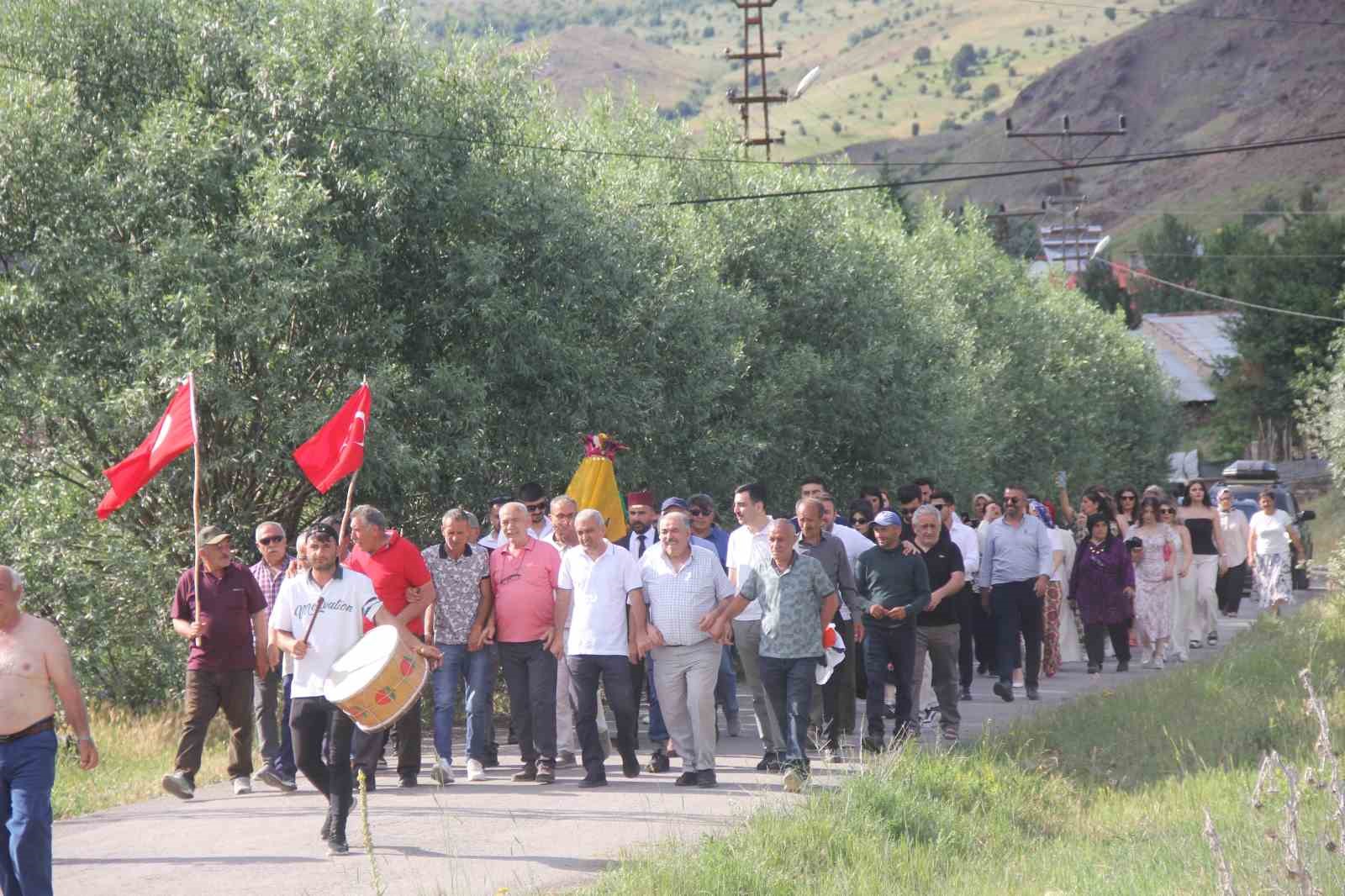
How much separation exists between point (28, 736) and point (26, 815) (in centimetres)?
36

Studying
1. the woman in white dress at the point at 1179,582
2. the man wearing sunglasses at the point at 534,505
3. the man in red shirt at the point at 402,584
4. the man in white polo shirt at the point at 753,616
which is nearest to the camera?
the man in red shirt at the point at 402,584

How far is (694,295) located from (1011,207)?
173751 millimetres

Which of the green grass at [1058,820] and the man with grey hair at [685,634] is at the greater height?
the man with grey hair at [685,634]

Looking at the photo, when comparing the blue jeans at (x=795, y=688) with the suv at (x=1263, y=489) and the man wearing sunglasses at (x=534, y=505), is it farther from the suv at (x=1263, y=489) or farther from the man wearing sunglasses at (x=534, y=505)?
the suv at (x=1263, y=489)

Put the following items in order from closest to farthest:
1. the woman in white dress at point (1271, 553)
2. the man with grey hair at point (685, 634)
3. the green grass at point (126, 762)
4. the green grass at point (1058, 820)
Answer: the green grass at point (1058, 820), the man with grey hair at point (685, 634), the green grass at point (126, 762), the woman in white dress at point (1271, 553)

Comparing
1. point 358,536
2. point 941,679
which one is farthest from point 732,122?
point 358,536

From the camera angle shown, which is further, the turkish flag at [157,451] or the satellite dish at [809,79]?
the satellite dish at [809,79]

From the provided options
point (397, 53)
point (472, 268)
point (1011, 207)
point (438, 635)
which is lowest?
point (438, 635)

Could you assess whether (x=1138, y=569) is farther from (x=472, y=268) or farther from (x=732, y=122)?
(x=732, y=122)

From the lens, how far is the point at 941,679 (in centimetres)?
1356

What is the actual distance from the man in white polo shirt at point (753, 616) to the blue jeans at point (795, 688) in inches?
9.7

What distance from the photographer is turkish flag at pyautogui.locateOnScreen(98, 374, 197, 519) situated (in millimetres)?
12312

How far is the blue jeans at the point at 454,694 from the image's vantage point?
40.3 ft

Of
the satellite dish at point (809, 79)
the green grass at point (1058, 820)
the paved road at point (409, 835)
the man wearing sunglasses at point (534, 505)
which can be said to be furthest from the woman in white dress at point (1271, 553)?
the paved road at point (409, 835)
